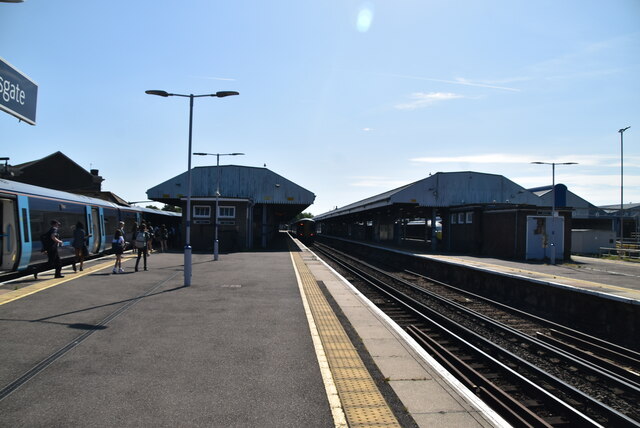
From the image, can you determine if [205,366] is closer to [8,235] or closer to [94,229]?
[8,235]

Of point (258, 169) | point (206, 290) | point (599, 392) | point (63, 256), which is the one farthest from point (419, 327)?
point (258, 169)

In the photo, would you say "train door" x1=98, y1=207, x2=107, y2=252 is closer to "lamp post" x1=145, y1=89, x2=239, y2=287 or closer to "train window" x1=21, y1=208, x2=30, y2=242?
"train window" x1=21, y1=208, x2=30, y2=242

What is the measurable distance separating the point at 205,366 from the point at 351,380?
210cm

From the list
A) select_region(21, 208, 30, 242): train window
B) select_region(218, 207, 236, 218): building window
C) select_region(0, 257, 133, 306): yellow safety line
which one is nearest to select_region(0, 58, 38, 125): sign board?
select_region(0, 257, 133, 306): yellow safety line

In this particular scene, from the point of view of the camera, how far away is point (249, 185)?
38.1m

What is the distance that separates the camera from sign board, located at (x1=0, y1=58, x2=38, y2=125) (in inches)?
177

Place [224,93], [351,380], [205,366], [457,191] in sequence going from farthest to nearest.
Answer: [457,191] < [224,93] < [205,366] < [351,380]

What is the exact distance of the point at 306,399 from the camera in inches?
193

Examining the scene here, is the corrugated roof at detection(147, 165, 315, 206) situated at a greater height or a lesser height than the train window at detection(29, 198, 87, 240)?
greater

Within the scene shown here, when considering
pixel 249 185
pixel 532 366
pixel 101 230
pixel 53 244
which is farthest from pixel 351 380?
pixel 249 185

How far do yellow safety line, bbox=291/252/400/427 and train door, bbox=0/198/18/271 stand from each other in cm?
950

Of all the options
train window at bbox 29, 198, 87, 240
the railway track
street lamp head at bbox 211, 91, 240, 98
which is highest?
street lamp head at bbox 211, 91, 240, 98

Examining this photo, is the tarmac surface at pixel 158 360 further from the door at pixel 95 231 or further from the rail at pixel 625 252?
the rail at pixel 625 252

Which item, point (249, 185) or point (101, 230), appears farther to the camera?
point (249, 185)
